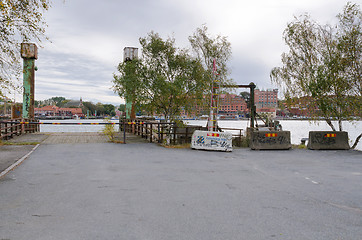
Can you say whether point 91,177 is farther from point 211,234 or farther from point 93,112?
point 93,112

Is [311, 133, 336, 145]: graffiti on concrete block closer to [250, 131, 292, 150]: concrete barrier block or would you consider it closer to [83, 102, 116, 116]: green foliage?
[250, 131, 292, 150]: concrete barrier block

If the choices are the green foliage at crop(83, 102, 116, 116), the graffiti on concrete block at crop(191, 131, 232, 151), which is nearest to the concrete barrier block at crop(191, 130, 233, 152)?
the graffiti on concrete block at crop(191, 131, 232, 151)

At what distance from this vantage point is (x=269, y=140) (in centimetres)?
1612

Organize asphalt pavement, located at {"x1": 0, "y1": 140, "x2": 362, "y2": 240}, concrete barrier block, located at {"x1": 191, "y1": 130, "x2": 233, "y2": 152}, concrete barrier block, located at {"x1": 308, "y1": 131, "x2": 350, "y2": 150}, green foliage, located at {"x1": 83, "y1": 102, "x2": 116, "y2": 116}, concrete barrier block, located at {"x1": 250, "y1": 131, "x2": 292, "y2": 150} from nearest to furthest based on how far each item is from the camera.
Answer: asphalt pavement, located at {"x1": 0, "y1": 140, "x2": 362, "y2": 240}
concrete barrier block, located at {"x1": 191, "y1": 130, "x2": 233, "y2": 152}
concrete barrier block, located at {"x1": 250, "y1": 131, "x2": 292, "y2": 150}
concrete barrier block, located at {"x1": 308, "y1": 131, "x2": 350, "y2": 150}
green foliage, located at {"x1": 83, "y1": 102, "x2": 116, "y2": 116}

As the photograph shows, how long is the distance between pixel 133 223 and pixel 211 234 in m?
1.22

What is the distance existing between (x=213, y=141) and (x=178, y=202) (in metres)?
9.81

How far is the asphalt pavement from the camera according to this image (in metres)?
4.28

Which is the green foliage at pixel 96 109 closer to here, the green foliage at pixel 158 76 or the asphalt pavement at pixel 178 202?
the green foliage at pixel 158 76

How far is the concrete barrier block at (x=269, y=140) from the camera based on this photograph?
16.0 meters

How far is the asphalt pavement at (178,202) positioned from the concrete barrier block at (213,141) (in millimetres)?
5005

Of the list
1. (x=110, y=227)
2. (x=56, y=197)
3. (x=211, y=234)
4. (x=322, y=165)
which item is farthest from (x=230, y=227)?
(x=322, y=165)

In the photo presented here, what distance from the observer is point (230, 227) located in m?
4.43

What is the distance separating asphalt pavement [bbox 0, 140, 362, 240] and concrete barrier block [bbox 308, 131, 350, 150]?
6242 millimetres

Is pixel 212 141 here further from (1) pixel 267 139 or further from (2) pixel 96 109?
(2) pixel 96 109
